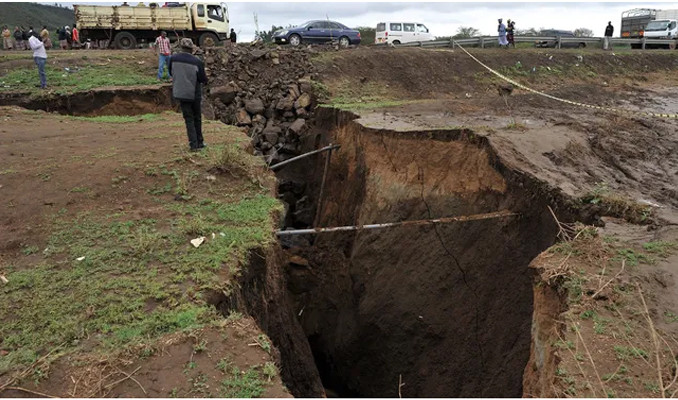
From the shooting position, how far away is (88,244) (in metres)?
5.55

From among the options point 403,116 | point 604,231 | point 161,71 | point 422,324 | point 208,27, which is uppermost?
point 208,27

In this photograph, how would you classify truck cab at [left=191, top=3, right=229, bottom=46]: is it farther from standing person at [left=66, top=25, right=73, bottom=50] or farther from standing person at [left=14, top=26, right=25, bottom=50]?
standing person at [left=14, top=26, right=25, bottom=50]

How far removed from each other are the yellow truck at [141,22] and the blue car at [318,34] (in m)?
2.93

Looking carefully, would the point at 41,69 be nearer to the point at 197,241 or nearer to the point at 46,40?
the point at 46,40

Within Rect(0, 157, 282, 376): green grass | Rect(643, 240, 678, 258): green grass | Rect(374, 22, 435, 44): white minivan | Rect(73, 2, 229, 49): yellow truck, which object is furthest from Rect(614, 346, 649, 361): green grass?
Rect(374, 22, 435, 44): white minivan

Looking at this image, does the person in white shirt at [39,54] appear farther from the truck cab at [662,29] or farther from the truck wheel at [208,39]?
the truck cab at [662,29]

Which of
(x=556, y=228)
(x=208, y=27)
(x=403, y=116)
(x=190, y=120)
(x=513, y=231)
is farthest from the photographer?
(x=208, y=27)

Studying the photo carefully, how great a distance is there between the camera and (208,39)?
1948 centimetres

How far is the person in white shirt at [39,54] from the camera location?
502 inches

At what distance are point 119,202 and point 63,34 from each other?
1861 cm

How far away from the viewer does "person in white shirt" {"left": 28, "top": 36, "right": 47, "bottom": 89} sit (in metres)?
12.8

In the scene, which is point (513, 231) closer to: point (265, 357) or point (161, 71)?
point (265, 357)

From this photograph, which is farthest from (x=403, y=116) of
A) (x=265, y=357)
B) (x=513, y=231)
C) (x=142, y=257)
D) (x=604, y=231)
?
(x=265, y=357)

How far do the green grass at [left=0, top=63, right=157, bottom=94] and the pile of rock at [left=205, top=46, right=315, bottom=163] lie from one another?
210 centimetres
